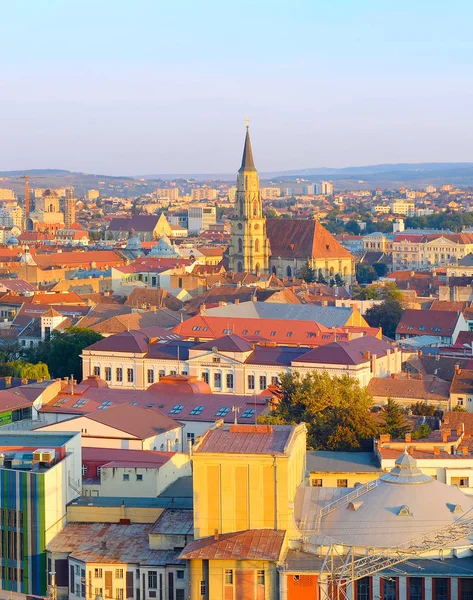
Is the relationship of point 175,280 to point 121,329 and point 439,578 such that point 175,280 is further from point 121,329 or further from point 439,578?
point 439,578

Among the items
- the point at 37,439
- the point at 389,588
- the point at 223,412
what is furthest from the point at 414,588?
the point at 223,412

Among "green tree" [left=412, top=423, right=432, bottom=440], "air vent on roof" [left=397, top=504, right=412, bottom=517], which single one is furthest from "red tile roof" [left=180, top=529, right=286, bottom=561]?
"green tree" [left=412, top=423, right=432, bottom=440]

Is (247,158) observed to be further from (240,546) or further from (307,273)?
(240,546)

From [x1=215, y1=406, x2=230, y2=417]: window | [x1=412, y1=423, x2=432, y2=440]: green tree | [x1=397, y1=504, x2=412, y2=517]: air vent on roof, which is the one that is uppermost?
[x1=397, y1=504, x2=412, y2=517]: air vent on roof

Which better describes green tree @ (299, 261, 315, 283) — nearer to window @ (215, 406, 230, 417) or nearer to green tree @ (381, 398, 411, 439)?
window @ (215, 406, 230, 417)

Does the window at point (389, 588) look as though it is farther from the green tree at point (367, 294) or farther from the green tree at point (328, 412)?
the green tree at point (367, 294)

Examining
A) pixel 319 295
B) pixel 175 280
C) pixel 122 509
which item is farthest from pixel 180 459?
pixel 175 280
